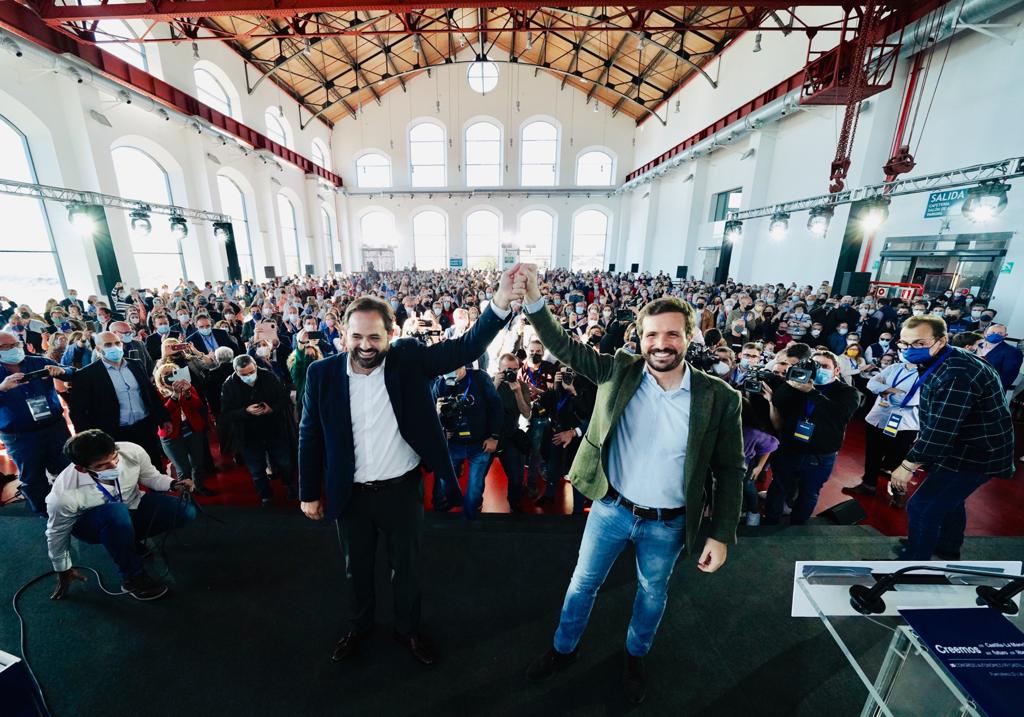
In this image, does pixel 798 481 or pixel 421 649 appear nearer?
pixel 421 649

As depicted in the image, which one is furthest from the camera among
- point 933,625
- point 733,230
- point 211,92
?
point 211,92

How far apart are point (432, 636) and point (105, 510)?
6.88 ft

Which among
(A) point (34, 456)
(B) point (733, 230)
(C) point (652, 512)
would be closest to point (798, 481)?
(C) point (652, 512)

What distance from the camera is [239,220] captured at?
51.3ft

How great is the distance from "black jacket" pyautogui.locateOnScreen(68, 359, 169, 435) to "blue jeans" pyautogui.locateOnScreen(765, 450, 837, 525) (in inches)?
218

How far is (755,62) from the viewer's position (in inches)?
495

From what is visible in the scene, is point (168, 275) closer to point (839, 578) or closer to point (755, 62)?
point (839, 578)

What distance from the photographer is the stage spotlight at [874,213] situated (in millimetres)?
8367

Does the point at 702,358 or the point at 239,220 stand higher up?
the point at 239,220

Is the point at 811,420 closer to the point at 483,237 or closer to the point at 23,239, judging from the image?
the point at 23,239

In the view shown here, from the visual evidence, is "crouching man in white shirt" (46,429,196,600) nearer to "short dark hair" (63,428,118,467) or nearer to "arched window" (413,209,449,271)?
"short dark hair" (63,428,118,467)

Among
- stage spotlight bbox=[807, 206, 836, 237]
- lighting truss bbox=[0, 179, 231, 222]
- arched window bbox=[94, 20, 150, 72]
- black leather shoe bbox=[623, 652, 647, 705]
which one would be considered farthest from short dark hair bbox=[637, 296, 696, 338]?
arched window bbox=[94, 20, 150, 72]

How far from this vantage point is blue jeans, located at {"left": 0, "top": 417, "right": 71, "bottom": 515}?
3.14m

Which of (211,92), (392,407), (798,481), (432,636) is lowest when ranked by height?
(432,636)
